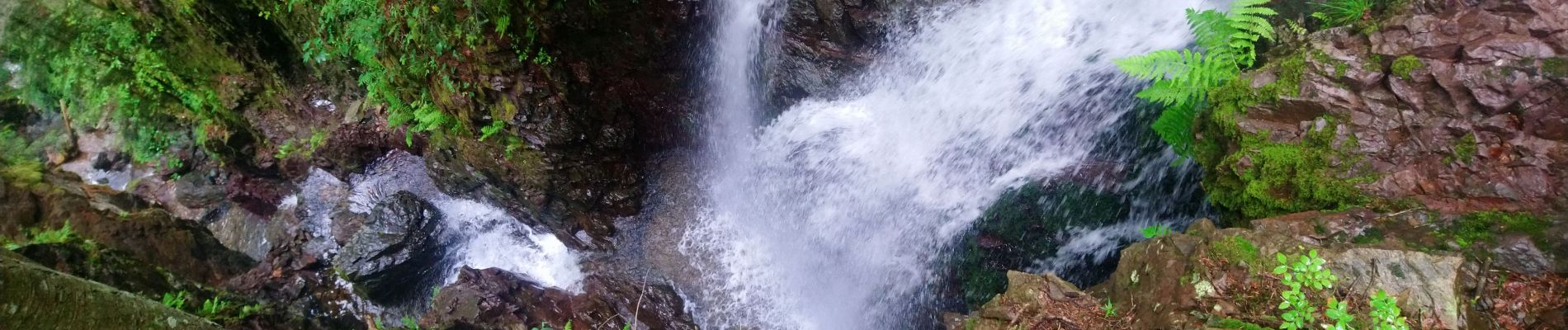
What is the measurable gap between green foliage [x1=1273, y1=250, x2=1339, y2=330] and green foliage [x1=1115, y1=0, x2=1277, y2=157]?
3.42 ft

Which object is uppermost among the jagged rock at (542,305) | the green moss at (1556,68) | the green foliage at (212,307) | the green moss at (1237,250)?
the green moss at (1556,68)

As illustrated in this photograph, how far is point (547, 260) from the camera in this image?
7.70 m

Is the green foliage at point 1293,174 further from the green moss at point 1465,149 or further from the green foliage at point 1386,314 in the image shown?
the green foliage at point 1386,314

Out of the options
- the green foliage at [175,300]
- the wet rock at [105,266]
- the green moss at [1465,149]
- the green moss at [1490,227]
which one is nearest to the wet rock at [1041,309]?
the green moss at [1490,227]

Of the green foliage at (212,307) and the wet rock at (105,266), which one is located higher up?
the wet rock at (105,266)

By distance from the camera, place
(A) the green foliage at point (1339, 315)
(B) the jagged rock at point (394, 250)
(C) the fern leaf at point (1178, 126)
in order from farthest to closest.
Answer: (B) the jagged rock at point (394, 250) < (C) the fern leaf at point (1178, 126) < (A) the green foliage at point (1339, 315)

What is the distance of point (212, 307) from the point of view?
442cm

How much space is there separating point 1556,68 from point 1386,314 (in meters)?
1.42

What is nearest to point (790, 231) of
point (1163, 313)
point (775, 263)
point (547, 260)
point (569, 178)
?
point (775, 263)

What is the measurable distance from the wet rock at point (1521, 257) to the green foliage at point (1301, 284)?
0.65 metres

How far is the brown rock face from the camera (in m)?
2.88

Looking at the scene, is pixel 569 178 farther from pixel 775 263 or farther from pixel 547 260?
pixel 775 263

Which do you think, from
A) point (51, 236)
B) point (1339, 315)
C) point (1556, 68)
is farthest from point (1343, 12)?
point (51, 236)

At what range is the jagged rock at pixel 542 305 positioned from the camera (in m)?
6.39
